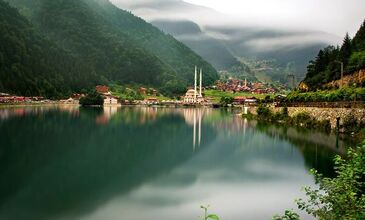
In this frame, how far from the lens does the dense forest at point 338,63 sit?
211ft

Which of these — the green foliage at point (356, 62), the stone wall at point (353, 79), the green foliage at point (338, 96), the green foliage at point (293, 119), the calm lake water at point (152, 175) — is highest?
the green foliage at point (356, 62)

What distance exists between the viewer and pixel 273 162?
3025cm

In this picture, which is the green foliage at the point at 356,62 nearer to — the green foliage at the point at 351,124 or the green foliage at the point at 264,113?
the green foliage at the point at 264,113

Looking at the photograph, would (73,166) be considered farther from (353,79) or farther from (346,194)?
(353,79)

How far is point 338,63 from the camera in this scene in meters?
71.2

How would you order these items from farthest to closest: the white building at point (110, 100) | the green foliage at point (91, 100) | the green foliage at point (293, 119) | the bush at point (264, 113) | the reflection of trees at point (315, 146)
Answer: the white building at point (110, 100) → the green foliage at point (91, 100) → the bush at point (264, 113) → the green foliage at point (293, 119) → the reflection of trees at point (315, 146)

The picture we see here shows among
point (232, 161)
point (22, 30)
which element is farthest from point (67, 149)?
point (22, 30)

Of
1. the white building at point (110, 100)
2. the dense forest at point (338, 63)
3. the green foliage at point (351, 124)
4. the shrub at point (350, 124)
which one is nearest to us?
the green foliage at point (351, 124)

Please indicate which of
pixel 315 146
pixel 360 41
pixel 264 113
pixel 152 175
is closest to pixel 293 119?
pixel 264 113

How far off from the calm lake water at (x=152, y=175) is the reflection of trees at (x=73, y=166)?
0.15ft

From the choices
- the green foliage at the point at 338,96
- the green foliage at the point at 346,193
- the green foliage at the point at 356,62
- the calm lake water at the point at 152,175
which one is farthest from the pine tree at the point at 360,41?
the green foliage at the point at 346,193

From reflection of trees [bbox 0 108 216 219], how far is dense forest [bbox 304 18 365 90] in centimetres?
3076

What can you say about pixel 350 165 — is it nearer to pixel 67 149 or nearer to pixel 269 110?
pixel 67 149

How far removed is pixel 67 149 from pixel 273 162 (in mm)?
15228
